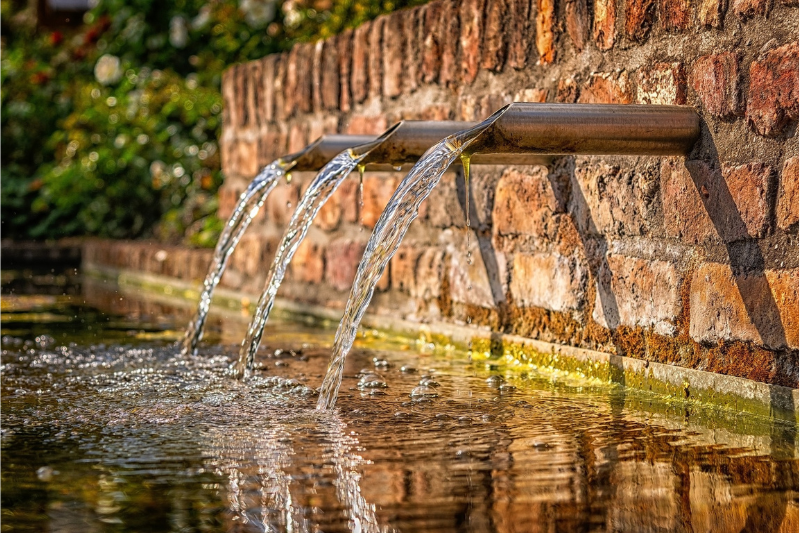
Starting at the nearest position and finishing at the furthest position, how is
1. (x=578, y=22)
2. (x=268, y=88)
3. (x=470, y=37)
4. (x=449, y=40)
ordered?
(x=578, y=22) → (x=470, y=37) → (x=449, y=40) → (x=268, y=88)

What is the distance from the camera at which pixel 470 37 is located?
3.88 meters

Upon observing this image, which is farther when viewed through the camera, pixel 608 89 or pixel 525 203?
pixel 525 203

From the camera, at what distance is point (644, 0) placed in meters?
3.03

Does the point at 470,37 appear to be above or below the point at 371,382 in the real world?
above

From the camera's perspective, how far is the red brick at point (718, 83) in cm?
270

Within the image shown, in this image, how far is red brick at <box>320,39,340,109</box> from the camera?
4.95 m

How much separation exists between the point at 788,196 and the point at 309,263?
2832 millimetres

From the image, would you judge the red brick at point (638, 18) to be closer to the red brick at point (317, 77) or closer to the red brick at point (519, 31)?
the red brick at point (519, 31)

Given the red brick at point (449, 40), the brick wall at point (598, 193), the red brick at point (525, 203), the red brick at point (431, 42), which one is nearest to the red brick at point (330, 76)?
the brick wall at point (598, 193)

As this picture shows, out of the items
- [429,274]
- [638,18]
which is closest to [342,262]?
[429,274]

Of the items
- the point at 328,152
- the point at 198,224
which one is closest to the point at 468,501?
the point at 328,152

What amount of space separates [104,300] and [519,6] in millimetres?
3122

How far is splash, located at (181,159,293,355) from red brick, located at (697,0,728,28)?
143 cm

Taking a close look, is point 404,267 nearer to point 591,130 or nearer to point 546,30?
point 546,30
